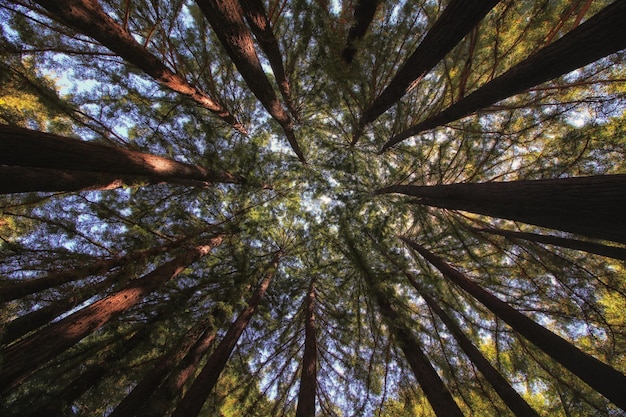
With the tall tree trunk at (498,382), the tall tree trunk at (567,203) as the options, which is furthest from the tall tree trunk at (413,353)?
the tall tree trunk at (567,203)

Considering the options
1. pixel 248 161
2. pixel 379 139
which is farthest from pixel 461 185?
pixel 248 161

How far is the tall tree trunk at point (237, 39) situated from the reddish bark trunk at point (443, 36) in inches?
94.6

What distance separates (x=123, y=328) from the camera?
5.56m

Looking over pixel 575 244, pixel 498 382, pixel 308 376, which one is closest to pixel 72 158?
pixel 308 376

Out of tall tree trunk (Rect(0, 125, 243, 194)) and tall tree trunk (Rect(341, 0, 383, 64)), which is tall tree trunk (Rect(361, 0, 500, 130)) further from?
tall tree trunk (Rect(0, 125, 243, 194))

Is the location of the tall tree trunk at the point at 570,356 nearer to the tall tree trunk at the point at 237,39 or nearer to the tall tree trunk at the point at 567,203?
the tall tree trunk at the point at 567,203

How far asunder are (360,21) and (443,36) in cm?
238

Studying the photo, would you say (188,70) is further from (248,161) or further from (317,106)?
(317,106)

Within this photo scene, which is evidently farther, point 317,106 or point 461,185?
point 317,106

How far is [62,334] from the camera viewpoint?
351 cm

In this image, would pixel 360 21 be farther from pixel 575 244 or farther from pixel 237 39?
pixel 575 244

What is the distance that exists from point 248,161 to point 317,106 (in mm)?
2644

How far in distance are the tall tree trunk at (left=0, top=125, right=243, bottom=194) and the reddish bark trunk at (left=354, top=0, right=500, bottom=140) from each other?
14.1 feet

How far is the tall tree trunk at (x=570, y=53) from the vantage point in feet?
8.25
